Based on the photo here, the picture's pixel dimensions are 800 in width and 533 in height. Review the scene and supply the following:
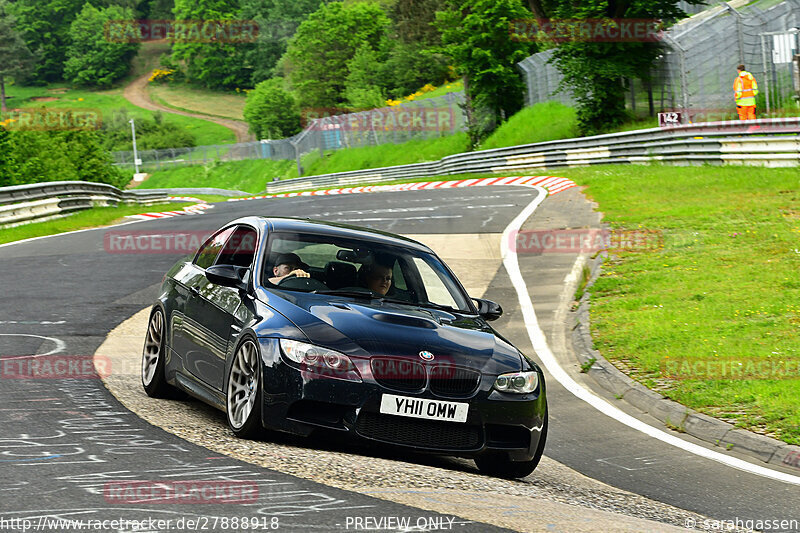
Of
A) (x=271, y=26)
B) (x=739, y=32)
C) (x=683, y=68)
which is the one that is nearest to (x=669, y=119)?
(x=739, y=32)

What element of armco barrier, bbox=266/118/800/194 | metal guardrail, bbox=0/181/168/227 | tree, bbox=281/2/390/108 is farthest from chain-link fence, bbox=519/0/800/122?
tree, bbox=281/2/390/108

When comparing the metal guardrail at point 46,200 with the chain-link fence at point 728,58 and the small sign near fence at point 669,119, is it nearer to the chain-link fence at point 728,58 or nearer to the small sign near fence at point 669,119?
the small sign near fence at point 669,119

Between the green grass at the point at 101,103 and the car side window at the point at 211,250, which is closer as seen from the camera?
the car side window at the point at 211,250

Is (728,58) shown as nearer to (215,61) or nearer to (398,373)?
(398,373)

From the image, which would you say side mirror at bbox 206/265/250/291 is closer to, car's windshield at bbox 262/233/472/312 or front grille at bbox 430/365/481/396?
car's windshield at bbox 262/233/472/312

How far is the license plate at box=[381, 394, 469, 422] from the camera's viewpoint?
20.1 ft

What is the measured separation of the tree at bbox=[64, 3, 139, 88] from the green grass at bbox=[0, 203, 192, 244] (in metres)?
158

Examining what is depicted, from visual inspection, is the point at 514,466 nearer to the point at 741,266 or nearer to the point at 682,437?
the point at 682,437

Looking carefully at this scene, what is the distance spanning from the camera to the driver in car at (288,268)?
24.1 feet

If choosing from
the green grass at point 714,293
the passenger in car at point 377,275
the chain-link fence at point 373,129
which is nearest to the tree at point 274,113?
the chain-link fence at point 373,129

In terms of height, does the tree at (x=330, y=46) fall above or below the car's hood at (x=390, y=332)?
above

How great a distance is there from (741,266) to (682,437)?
6.66 m

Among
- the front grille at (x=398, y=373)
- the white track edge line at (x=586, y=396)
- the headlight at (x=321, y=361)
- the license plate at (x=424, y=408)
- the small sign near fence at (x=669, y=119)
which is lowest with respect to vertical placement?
the white track edge line at (x=586, y=396)

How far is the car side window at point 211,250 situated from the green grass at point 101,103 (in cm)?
13649
